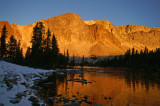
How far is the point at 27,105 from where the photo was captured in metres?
9.73

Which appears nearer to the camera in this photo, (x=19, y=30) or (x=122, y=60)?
(x=122, y=60)

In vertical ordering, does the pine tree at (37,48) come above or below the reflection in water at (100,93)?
above

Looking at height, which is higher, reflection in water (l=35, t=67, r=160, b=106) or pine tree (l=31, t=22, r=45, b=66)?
pine tree (l=31, t=22, r=45, b=66)

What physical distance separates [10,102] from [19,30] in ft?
684

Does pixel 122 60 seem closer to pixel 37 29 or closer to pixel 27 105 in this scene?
pixel 37 29

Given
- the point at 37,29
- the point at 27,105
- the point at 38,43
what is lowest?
the point at 27,105

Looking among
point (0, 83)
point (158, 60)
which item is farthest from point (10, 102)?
point (158, 60)

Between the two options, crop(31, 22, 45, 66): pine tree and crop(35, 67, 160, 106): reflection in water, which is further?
crop(31, 22, 45, 66): pine tree

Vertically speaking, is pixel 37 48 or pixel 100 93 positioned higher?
pixel 37 48

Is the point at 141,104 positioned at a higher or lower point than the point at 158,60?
lower

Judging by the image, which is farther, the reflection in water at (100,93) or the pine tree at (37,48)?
the pine tree at (37,48)

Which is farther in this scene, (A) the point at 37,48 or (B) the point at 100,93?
(A) the point at 37,48

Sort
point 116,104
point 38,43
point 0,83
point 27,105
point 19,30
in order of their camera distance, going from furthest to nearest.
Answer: point 19,30, point 38,43, point 116,104, point 0,83, point 27,105

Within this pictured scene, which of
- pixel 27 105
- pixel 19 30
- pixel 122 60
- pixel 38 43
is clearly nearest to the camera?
pixel 27 105
